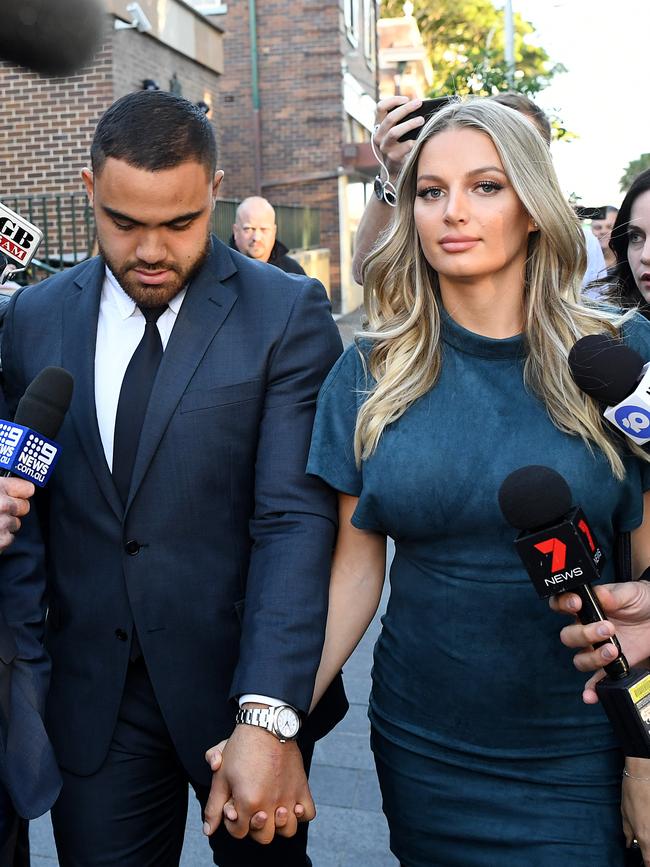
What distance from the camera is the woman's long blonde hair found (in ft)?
7.66

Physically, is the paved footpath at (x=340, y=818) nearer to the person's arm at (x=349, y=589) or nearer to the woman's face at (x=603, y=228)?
the person's arm at (x=349, y=589)

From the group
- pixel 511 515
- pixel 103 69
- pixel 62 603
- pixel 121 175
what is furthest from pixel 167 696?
pixel 103 69

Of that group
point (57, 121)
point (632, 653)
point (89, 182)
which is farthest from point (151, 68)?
point (632, 653)

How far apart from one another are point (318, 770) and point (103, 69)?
9969mm

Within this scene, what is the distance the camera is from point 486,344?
2.45 m

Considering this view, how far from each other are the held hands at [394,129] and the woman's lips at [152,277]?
762 millimetres

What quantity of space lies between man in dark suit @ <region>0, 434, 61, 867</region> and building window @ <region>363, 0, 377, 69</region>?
26.3 meters

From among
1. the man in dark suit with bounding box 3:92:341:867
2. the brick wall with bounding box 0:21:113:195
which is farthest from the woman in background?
the brick wall with bounding box 0:21:113:195

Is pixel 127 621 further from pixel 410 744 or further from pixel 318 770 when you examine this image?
pixel 318 770

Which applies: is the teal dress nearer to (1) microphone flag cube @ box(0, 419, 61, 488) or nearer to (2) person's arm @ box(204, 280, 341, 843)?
(2) person's arm @ box(204, 280, 341, 843)

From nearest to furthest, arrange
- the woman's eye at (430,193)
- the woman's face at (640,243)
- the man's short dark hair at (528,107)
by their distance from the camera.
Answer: the woman's eye at (430,193), the woman's face at (640,243), the man's short dark hair at (528,107)

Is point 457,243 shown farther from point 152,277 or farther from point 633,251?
point 633,251

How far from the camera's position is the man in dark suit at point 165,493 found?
2451 millimetres

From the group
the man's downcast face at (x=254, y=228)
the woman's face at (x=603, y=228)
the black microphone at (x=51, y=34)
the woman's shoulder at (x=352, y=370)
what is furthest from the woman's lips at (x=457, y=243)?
the woman's face at (x=603, y=228)
